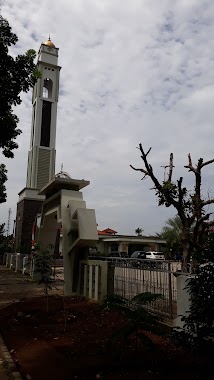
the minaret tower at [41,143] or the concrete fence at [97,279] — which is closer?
the concrete fence at [97,279]

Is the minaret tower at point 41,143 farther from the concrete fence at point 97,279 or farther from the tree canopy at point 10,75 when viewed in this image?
the tree canopy at point 10,75

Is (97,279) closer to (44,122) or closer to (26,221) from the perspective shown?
(26,221)

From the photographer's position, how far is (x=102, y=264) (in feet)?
29.5

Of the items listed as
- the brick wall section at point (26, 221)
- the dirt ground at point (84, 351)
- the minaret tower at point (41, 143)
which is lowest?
the dirt ground at point (84, 351)

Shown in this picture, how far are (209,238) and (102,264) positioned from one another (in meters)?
6.14

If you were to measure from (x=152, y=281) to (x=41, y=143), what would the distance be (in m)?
27.3

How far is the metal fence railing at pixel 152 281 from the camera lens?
5964 mm

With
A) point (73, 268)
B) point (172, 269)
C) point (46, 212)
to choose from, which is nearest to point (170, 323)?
point (172, 269)

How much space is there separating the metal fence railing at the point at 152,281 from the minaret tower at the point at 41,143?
22.1 m

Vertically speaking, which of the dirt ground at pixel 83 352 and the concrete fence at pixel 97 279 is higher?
the concrete fence at pixel 97 279

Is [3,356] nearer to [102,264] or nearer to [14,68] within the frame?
[102,264]

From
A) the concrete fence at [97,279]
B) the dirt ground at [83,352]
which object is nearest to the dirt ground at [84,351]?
the dirt ground at [83,352]

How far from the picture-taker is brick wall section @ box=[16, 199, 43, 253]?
28.7m

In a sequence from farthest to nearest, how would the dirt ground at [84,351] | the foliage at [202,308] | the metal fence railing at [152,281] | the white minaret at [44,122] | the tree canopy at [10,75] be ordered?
the white minaret at [44,122] < the tree canopy at [10,75] < the metal fence railing at [152,281] < the dirt ground at [84,351] < the foliage at [202,308]
